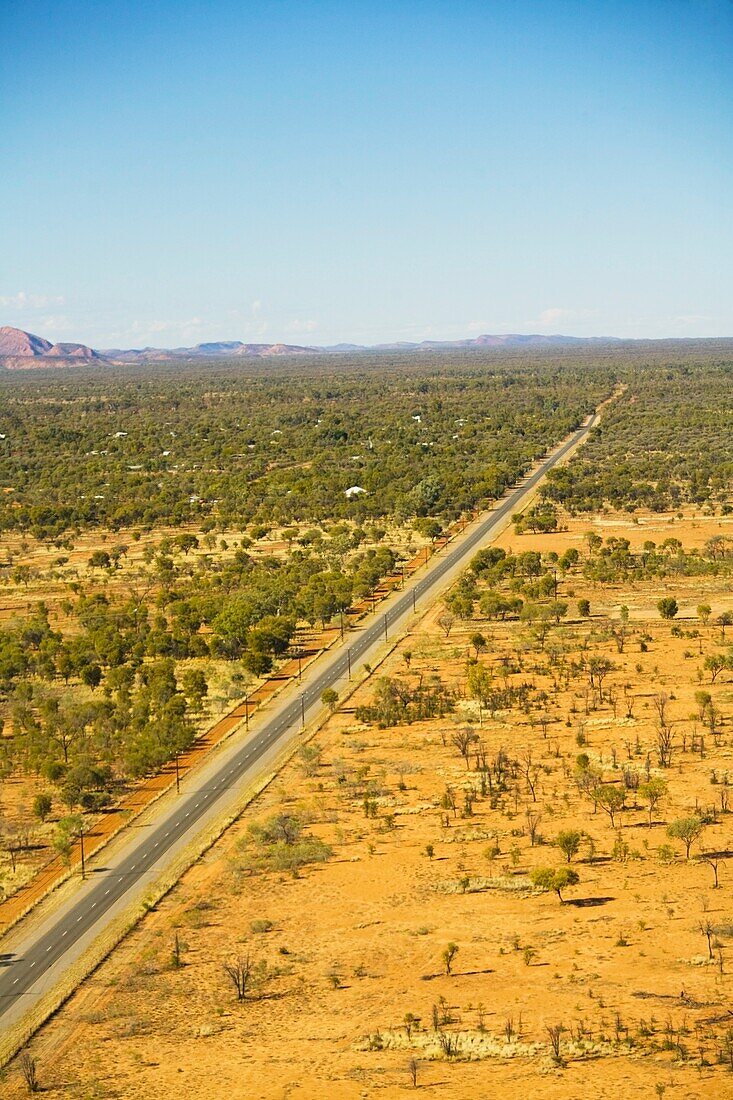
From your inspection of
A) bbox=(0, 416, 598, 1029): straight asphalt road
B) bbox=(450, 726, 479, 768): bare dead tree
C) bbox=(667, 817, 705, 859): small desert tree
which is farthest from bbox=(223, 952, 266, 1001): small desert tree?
bbox=(450, 726, 479, 768): bare dead tree

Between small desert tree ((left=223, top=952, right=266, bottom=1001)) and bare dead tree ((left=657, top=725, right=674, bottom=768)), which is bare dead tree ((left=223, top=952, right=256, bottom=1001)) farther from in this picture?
bare dead tree ((left=657, top=725, right=674, bottom=768))

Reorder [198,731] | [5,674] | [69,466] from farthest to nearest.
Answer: [69,466] < [5,674] < [198,731]

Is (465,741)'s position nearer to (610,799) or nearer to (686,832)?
(610,799)

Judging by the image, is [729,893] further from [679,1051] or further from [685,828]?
[679,1051]

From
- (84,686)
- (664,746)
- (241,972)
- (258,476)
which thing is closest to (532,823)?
(664,746)

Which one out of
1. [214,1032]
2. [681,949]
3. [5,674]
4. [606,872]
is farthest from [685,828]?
[5,674]

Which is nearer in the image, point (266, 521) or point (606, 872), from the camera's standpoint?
point (606, 872)

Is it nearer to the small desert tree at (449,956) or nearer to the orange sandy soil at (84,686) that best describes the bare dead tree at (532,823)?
the small desert tree at (449,956)
